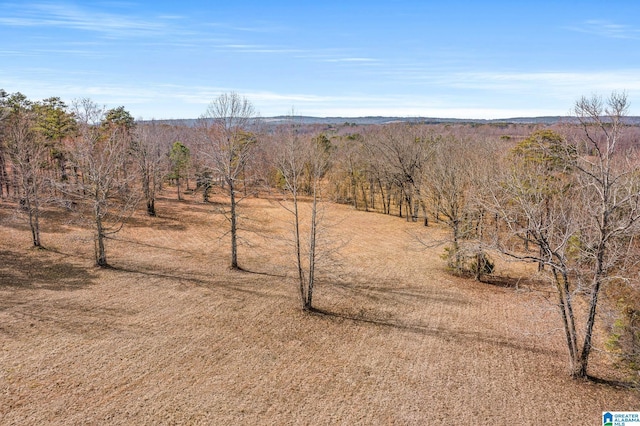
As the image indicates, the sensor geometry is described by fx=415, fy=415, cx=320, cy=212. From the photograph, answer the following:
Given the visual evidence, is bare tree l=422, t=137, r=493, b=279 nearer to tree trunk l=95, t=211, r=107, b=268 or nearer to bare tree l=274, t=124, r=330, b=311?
bare tree l=274, t=124, r=330, b=311

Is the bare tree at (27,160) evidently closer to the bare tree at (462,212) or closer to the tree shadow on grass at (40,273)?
the tree shadow on grass at (40,273)

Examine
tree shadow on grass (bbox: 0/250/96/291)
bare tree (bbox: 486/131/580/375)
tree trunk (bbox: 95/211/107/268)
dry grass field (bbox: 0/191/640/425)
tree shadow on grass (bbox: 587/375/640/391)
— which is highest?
bare tree (bbox: 486/131/580/375)

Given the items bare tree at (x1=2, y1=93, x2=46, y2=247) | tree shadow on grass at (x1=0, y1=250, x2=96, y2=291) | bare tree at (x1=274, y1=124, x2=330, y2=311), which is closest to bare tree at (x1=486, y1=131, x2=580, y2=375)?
bare tree at (x1=274, y1=124, x2=330, y2=311)

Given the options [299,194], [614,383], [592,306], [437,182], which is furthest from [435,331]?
[299,194]

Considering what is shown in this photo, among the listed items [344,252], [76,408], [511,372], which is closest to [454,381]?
[511,372]

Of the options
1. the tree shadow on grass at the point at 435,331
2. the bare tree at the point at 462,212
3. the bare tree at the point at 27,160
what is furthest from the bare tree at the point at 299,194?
the bare tree at the point at 27,160

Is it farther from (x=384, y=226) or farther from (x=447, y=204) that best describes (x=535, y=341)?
(x=384, y=226)
